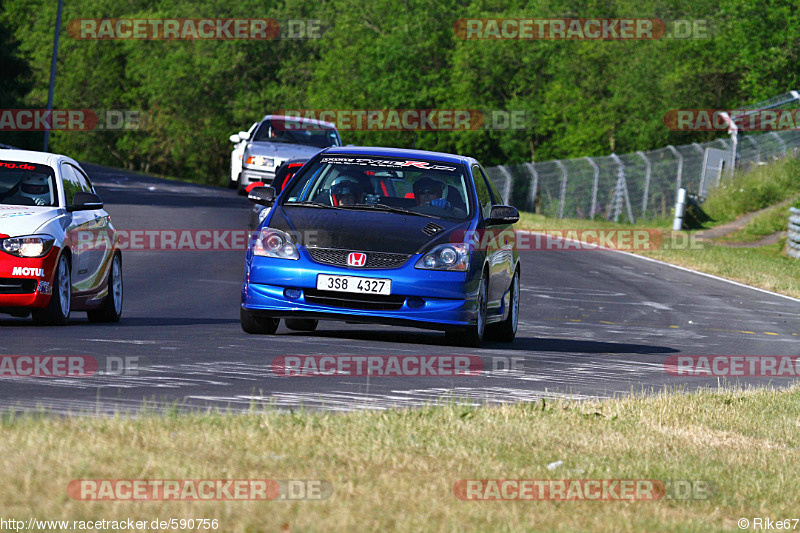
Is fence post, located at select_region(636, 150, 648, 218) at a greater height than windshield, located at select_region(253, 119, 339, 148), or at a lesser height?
lesser

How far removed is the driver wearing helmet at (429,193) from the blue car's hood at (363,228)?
1.22 feet

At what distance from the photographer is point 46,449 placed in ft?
18.4

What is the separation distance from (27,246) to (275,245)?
7.21 feet

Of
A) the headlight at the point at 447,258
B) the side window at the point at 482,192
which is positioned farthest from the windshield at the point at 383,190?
the headlight at the point at 447,258

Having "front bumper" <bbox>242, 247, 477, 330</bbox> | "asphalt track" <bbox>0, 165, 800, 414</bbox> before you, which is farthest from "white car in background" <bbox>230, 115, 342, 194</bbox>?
A: "front bumper" <bbox>242, 247, 477, 330</bbox>

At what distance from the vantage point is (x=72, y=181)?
13.2m

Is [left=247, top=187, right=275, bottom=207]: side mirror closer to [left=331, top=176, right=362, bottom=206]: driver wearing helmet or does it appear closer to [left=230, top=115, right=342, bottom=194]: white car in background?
[left=331, top=176, right=362, bottom=206]: driver wearing helmet

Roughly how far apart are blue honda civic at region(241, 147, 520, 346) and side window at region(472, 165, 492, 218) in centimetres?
Answer: 3

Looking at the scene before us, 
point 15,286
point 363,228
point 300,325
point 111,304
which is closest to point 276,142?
point 111,304

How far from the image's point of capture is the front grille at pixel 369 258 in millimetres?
10734

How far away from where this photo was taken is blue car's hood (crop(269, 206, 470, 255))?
35.5 ft

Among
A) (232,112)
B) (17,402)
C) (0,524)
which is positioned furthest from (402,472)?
(232,112)

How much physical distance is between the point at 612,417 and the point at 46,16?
341 feet

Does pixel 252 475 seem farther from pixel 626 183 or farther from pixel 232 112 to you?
pixel 232 112
